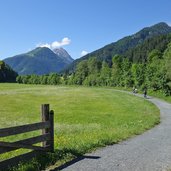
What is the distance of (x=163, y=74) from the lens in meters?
79.3

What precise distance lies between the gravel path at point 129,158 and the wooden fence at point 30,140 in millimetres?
1341

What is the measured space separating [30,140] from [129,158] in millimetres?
4270

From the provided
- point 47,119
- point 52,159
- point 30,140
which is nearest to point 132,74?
point 47,119

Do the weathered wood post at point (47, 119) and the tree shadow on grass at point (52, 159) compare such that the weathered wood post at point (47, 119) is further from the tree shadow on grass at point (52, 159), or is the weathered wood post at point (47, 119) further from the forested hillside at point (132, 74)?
the forested hillside at point (132, 74)

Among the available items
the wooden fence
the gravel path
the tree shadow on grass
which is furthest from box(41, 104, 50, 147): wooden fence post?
the gravel path

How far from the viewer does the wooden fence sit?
1182 cm

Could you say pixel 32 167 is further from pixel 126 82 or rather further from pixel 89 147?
pixel 126 82

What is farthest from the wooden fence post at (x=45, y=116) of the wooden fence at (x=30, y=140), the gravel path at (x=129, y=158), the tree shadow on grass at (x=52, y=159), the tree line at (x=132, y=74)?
the tree line at (x=132, y=74)

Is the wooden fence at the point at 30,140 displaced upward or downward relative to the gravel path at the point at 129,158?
upward

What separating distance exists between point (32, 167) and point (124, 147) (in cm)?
623

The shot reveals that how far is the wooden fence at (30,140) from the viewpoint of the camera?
11.8 meters

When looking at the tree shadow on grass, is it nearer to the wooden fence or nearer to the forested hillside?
the wooden fence

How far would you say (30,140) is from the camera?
13.0 metres

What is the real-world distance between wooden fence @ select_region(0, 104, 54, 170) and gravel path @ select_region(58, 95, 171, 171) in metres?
1.34
